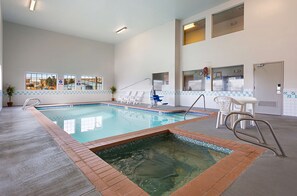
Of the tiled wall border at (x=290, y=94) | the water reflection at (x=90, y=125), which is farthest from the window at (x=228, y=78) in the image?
the water reflection at (x=90, y=125)

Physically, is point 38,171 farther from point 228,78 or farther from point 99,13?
point 99,13

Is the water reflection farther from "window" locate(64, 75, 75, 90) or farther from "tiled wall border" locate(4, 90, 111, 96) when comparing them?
"window" locate(64, 75, 75, 90)

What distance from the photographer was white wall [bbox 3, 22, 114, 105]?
27.5 feet

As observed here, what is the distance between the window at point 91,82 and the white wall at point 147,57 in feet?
4.25

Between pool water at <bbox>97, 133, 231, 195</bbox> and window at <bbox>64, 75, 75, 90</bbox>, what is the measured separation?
893 centimetres

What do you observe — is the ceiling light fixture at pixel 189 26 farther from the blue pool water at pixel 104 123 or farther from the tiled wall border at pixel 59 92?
the tiled wall border at pixel 59 92

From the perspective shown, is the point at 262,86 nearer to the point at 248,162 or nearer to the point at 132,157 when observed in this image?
the point at 248,162

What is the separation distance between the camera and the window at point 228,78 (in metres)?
6.27

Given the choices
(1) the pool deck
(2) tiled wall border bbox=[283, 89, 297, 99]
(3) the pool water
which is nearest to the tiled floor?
(1) the pool deck

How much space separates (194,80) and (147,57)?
3.28 meters

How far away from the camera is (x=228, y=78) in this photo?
21.7ft

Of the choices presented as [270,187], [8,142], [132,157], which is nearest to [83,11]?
[8,142]

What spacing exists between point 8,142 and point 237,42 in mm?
7251

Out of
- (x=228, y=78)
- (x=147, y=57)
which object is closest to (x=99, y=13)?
(x=147, y=57)
